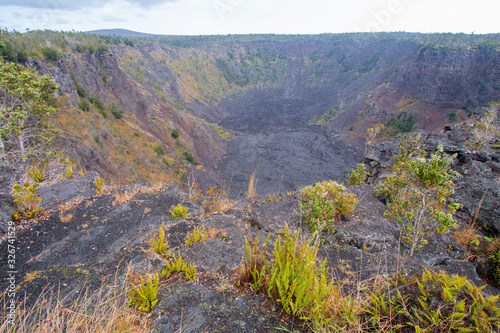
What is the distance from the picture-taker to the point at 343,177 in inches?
961

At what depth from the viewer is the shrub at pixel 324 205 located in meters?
4.77

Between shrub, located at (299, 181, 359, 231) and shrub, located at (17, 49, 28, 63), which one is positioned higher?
shrub, located at (17, 49, 28, 63)

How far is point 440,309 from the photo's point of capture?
1.77 metres

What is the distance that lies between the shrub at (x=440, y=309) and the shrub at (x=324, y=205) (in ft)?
7.57

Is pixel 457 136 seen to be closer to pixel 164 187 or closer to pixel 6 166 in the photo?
pixel 164 187

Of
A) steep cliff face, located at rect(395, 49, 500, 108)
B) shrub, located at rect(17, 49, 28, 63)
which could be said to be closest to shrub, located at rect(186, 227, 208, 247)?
shrub, located at rect(17, 49, 28, 63)

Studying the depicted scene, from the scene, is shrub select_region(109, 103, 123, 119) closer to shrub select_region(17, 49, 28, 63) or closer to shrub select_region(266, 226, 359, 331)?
shrub select_region(17, 49, 28, 63)

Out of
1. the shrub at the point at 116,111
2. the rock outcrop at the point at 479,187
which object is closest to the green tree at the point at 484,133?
the rock outcrop at the point at 479,187

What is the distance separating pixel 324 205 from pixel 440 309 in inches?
122

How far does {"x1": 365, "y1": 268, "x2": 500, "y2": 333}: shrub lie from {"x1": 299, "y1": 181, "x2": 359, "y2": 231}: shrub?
2308 millimetres

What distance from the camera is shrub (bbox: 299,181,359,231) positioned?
4.77 metres

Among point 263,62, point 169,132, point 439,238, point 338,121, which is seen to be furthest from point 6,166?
point 263,62

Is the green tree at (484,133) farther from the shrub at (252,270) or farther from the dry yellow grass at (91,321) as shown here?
the dry yellow grass at (91,321)

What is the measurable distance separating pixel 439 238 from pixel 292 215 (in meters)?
3.09
